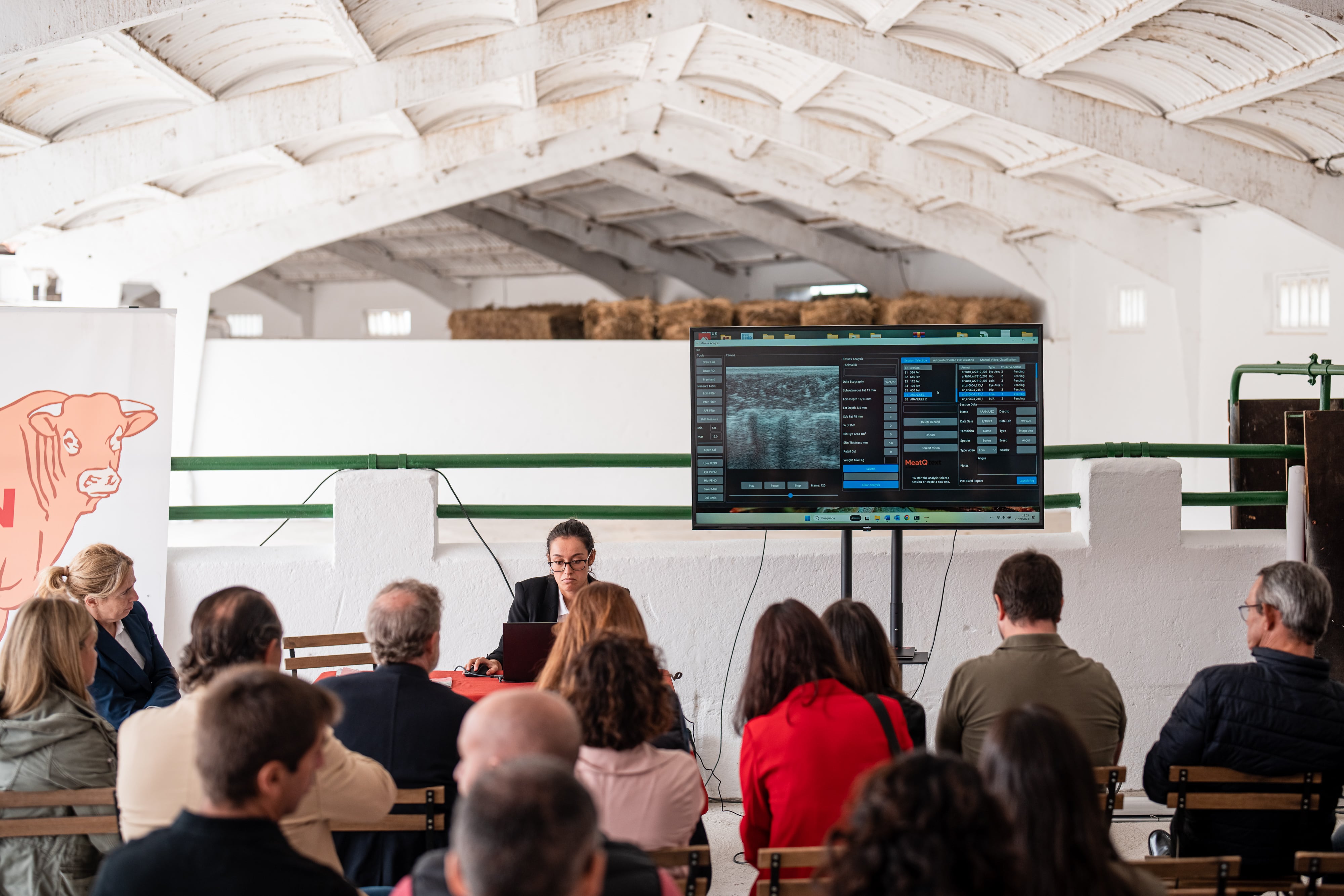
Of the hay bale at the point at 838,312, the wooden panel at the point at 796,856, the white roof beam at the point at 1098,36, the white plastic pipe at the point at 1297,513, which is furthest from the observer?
the hay bale at the point at 838,312

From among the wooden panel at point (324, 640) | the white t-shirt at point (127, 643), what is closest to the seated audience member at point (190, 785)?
the white t-shirt at point (127, 643)

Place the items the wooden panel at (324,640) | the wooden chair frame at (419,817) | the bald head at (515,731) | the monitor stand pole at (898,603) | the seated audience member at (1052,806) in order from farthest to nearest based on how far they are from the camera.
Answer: the monitor stand pole at (898,603), the wooden panel at (324,640), the wooden chair frame at (419,817), the bald head at (515,731), the seated audience member at (1052,806)

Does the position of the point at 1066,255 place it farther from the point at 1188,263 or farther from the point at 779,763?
the point at 779,763

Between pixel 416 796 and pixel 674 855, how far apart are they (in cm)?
60

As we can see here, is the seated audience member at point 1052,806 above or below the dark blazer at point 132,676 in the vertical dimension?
above

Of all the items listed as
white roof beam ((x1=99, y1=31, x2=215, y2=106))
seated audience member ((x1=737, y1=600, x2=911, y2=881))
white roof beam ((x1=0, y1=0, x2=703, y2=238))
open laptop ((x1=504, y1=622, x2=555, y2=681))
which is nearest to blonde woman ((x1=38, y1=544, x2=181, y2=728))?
open laptop ((x1=504, y1=622, x2=555, y2=681))

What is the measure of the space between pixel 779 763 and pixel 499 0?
540cm

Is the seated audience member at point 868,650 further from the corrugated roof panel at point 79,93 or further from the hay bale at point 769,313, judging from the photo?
the hay bale at point 769,313

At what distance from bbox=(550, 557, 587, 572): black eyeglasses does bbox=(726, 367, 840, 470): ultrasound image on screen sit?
580mm

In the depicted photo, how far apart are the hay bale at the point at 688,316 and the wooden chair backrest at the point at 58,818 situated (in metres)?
9.00

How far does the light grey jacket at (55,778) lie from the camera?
7.37ft

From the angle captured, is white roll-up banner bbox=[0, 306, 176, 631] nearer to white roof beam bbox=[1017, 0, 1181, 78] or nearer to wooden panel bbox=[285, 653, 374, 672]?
wooden panel bbox=[285, 653, 374, 672]

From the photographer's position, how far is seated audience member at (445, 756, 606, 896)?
1.25m

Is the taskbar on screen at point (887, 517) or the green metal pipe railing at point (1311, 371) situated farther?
the green metal pipe railing at point (1311, 371)
